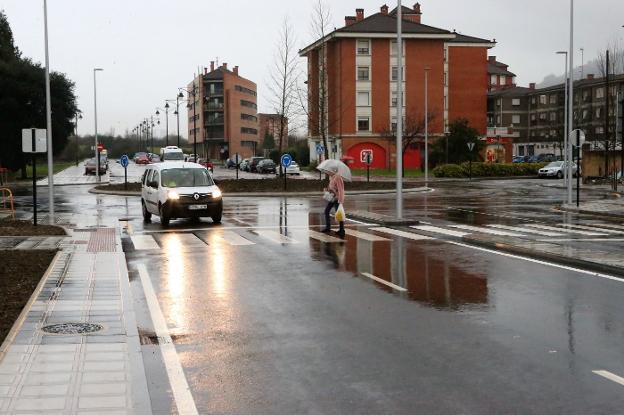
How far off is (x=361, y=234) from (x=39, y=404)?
12857 millimetres

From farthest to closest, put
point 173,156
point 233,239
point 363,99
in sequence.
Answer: point 363,99 < point 173,156 < point 233,239

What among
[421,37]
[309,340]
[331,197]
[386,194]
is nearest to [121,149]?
[421,37]

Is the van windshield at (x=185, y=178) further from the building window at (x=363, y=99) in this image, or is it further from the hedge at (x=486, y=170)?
the building window at (x=363, y=99)

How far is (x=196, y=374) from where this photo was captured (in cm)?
632

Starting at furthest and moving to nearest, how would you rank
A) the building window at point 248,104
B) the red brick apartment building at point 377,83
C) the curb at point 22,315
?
the building window at point 248,104, the red brick apartment building at point 377,83, the curb at point 22,315

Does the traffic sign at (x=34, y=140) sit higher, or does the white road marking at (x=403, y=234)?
the traffic sign at (x=34, y=140)

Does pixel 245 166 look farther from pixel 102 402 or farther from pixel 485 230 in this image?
pixel 102 402

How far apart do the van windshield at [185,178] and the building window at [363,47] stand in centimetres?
5838

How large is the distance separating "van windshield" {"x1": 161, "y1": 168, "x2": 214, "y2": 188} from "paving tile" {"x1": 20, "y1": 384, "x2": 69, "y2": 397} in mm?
15843

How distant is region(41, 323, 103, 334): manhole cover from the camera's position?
25.3 ft

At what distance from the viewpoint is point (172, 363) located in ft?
21.9

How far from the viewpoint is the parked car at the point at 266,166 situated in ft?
234

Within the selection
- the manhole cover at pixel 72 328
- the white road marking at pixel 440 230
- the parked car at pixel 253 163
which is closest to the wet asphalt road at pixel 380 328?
the manhole cover at pixel 72 328

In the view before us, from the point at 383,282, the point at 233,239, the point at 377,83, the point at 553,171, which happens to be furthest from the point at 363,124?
the point at 383,282
